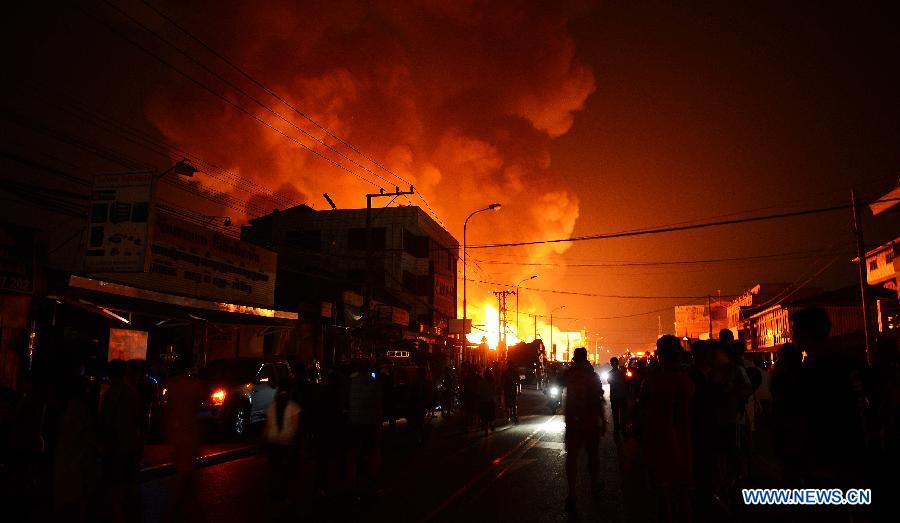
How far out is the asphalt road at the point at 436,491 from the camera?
24.8 feet

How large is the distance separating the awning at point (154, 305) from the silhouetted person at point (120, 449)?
1175 cm

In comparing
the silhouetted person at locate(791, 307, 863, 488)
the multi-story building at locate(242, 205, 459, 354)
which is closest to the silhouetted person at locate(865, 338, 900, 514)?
the silhouetted person at locate(791, 307, 863, 488)

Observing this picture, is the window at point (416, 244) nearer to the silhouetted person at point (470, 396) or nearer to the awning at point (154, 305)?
→ the awning at point (154, 305)

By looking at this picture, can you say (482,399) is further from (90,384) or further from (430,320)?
(430,320)

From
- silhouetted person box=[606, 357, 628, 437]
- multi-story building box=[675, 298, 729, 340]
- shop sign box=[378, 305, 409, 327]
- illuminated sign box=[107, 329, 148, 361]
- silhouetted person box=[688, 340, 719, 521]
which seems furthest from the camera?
multi-story building box=[675, 298, 729, 340]

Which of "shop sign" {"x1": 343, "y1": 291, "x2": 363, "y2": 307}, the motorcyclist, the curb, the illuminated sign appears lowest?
the curb

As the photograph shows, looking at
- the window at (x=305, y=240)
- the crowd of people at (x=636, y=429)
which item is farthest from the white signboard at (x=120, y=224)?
the window at (x=305, y=240)

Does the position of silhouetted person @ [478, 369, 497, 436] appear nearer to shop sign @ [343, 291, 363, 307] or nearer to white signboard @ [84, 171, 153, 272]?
white signboard @ [84, 171, 153, 272]

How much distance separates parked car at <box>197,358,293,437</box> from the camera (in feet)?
51.8

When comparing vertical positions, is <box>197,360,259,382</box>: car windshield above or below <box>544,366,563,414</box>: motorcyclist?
above

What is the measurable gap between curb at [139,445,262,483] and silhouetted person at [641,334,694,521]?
6.93 metres

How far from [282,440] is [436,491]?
2277 mm

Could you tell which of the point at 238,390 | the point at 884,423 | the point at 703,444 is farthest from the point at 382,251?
the point at 884,423

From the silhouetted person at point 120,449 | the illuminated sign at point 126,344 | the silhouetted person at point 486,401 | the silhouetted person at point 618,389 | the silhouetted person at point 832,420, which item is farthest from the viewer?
the silhouetted person at point 486,401
